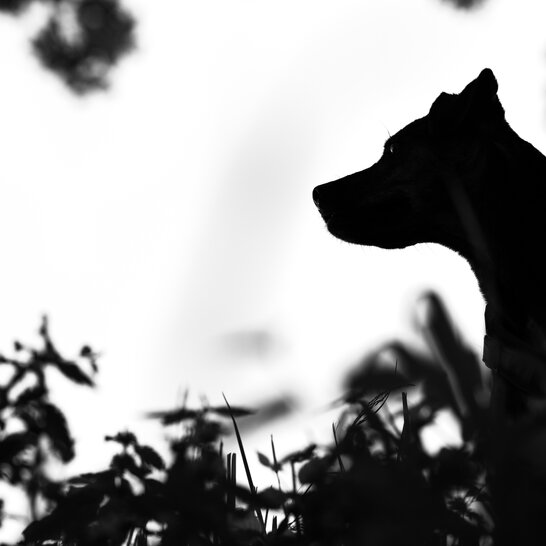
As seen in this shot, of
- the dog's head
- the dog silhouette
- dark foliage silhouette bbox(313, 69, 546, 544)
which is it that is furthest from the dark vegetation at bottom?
the dog's head

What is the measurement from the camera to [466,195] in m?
2.67

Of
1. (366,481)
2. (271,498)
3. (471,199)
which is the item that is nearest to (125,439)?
(271,498)

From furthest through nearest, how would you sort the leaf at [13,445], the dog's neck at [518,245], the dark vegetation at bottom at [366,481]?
1. the dog's neck at [518,245]
2. the leaf at [13,445]
3. the dark vegetation at bottom at [366,481]

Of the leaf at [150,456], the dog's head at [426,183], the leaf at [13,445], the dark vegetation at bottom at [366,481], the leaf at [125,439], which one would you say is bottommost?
the dark vegetation at bottom at [366,481]

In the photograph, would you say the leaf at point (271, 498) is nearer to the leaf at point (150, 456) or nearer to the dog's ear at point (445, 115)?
the leaf at point (150, 456)

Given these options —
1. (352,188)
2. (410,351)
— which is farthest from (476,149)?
(410,351)

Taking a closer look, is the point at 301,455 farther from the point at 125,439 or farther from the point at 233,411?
the point at 125,439

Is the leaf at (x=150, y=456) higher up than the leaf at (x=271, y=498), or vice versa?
the leaf at (x=150, y=456)

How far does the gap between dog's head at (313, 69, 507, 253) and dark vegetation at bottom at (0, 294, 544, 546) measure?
6.71ft

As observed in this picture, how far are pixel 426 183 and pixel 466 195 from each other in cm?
48

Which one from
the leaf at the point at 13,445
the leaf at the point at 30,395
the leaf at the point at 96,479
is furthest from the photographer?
the leaf at the point at 30,395

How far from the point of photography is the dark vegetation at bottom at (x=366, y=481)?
0.46 meters

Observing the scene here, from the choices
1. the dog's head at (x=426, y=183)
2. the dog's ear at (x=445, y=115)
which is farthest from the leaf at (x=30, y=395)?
the dog's ear at (x=445, y=115)

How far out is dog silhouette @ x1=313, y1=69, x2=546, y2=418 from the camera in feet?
8.61
